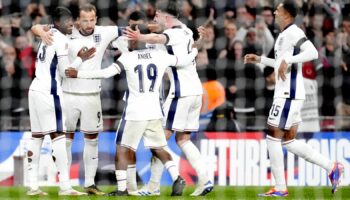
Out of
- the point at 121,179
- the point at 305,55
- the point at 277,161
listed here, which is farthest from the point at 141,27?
the point at 277,161

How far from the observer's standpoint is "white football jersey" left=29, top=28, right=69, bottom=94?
11.6 m

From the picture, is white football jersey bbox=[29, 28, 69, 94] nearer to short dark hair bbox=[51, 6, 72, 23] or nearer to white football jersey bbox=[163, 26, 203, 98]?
short dark hair bbox=[51, 6, 72, 23]

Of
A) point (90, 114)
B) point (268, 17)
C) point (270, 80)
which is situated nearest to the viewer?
point (90, 114)

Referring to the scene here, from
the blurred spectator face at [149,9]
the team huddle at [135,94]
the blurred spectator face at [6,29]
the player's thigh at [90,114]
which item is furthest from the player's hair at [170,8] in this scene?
the blurred spectator face at [6,29]

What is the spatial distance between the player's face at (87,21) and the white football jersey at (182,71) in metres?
0.77

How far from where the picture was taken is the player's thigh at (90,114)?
483 inches

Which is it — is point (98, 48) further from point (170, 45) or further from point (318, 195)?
point (318, 195)

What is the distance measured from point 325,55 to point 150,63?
544 centimetres

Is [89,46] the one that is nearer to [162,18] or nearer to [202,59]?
[162,18]

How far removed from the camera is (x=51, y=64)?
11.7 m

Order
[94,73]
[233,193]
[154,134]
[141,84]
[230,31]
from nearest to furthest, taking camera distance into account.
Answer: [94,73], [141,84], [154,134], [233,193], [230,31]

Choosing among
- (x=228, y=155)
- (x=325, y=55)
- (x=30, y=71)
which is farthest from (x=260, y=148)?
(x=30, y=71)

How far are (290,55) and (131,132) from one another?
5.94ft

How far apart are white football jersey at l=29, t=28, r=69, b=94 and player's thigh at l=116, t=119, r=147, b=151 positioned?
0.79m
